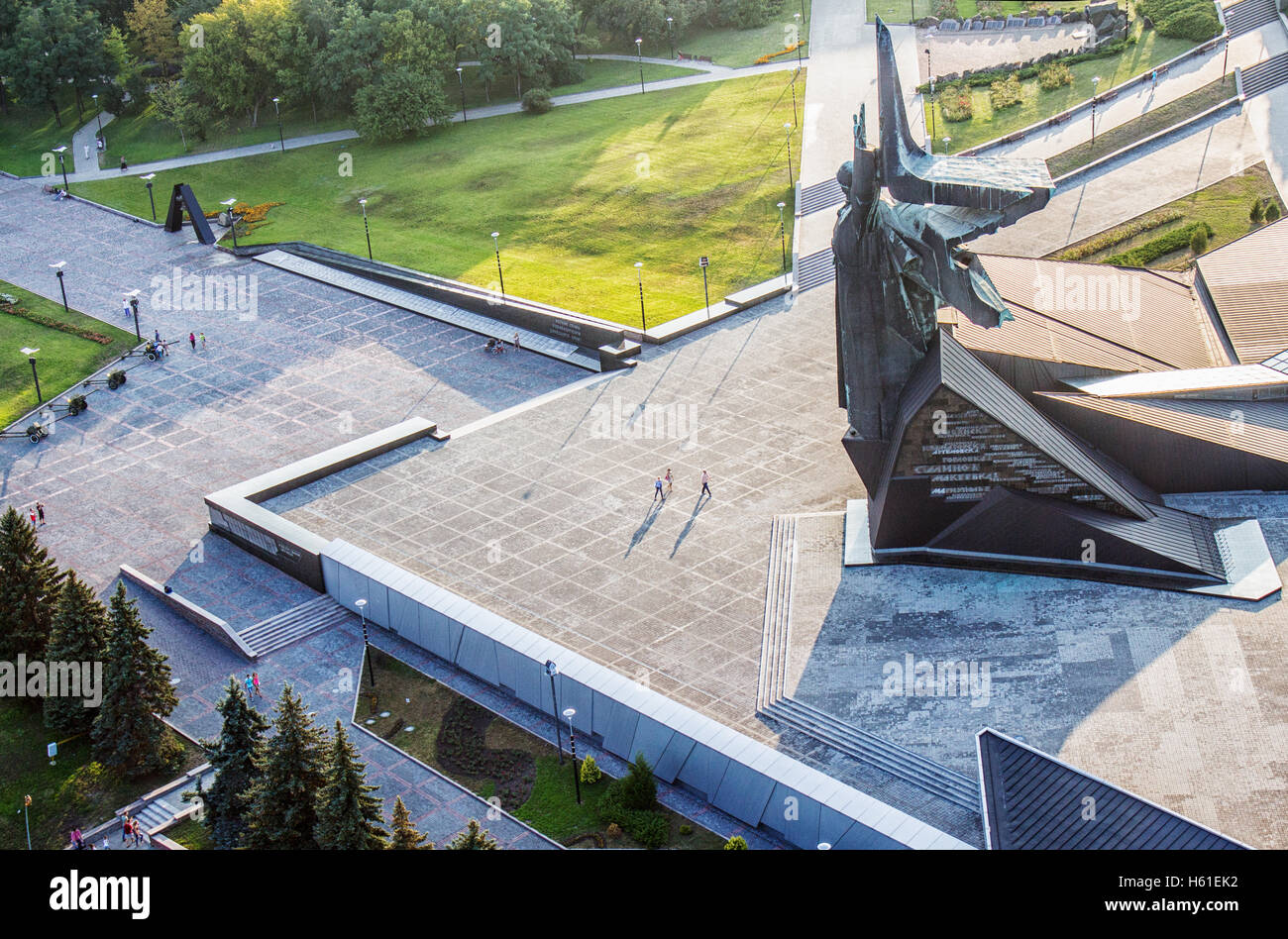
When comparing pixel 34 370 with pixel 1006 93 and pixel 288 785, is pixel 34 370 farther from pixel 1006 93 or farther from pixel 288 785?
pixel 1006 93

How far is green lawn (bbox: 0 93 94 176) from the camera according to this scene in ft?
313

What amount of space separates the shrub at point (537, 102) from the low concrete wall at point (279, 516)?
41.2 metres

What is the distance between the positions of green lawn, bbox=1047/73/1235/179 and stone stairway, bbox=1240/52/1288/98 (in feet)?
2.67

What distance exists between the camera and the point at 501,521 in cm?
4891

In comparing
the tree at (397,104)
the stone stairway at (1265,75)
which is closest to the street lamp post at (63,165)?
the tree at (397,104)

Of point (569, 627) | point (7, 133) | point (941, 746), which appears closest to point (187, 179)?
point (7, 133)

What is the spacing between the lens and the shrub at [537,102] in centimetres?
9138

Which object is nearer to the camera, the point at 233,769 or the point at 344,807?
the point at 344,807

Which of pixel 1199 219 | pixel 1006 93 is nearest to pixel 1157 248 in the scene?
pixel 1199 219

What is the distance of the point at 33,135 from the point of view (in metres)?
101

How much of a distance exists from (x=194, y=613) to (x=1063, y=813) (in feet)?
90.6

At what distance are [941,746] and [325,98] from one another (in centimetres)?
7147

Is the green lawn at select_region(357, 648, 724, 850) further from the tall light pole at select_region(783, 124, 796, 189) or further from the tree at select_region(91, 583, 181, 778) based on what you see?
the tall light pole at select_region(783, 124, 796, 189)
